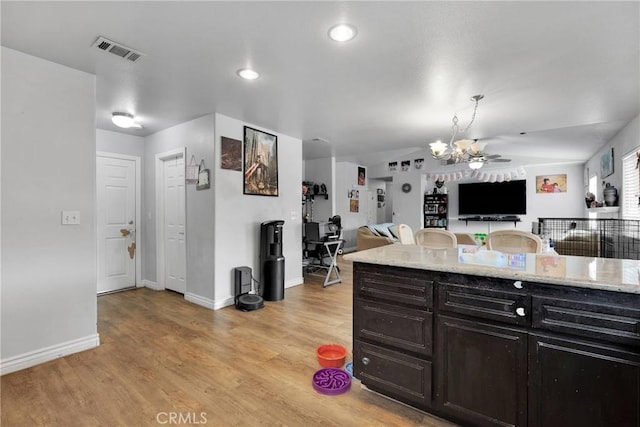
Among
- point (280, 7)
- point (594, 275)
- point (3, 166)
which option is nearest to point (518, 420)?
point (594, 275)

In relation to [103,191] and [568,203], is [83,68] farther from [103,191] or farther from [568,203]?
[568,203]

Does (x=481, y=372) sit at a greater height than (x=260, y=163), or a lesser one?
lesser

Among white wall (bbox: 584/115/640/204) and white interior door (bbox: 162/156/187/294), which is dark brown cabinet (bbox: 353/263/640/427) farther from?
white wall (bbox: 584/115/640/204)

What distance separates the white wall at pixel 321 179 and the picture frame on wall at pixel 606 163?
5.07 meters

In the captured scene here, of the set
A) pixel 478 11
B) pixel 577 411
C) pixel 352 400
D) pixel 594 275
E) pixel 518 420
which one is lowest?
pixel 352 400

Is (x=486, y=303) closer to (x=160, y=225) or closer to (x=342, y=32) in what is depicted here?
(x=342, y=32)

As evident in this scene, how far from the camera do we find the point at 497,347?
1487mm

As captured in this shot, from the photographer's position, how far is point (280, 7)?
1743 millimetres

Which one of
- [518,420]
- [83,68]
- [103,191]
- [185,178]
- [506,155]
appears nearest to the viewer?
[518,420]

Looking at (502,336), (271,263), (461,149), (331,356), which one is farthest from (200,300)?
(461,149)

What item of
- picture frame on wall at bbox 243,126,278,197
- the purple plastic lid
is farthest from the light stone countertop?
picture frame on wall at bbox 243,126,278,197

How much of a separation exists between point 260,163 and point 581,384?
3.80m

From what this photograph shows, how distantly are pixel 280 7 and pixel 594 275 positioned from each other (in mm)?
2176

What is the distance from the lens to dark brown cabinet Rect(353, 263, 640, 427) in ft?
4.15
